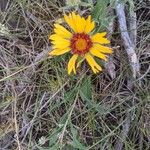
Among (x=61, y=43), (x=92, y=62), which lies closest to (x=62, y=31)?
(x=61, y=43)

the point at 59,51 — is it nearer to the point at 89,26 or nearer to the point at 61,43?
the point at 61,43

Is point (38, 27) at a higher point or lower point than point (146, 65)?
higher

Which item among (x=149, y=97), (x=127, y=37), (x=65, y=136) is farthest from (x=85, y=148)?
(x=127, y=37)

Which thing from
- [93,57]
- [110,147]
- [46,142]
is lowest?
[110,147]

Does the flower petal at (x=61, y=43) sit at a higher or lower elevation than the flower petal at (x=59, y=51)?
higher

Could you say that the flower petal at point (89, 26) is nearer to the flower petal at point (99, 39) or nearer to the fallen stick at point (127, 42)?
the flower petal at point (99, 39)

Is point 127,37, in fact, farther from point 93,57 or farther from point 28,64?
point 28,64

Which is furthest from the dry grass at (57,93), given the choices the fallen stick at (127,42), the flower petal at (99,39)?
the flower petal at (99,39)
